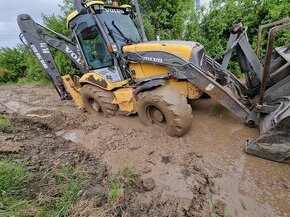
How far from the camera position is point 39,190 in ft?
8.32

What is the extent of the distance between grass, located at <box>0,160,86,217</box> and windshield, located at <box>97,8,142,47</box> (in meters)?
2.64

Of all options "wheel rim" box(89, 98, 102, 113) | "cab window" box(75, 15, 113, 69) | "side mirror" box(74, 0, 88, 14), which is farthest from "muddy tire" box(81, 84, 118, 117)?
"side mirror" box(74, 0, 88, 14)

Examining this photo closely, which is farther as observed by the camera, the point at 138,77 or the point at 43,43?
the point at 43,43

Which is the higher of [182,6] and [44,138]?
[182,6]

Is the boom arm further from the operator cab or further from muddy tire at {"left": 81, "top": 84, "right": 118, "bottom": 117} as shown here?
muddy tire at {"left": 81, "top": 84, "right": 118, "bottom": 117}

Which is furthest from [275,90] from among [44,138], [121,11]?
[44,138]

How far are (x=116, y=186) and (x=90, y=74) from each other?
114 inches

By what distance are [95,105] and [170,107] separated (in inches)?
87.8

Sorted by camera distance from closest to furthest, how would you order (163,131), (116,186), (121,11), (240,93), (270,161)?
(116,186) < (270,161) < (163,131) < (240,93) < (121,11)

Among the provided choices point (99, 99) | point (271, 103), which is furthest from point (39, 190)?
point (271, 103)

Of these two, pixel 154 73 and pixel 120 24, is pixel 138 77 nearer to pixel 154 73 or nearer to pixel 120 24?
pixel 154 73

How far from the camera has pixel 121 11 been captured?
489 cm

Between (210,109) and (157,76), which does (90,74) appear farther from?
(210,109)

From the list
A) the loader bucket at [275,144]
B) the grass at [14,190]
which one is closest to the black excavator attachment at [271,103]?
the loader bucket at [275,144]
